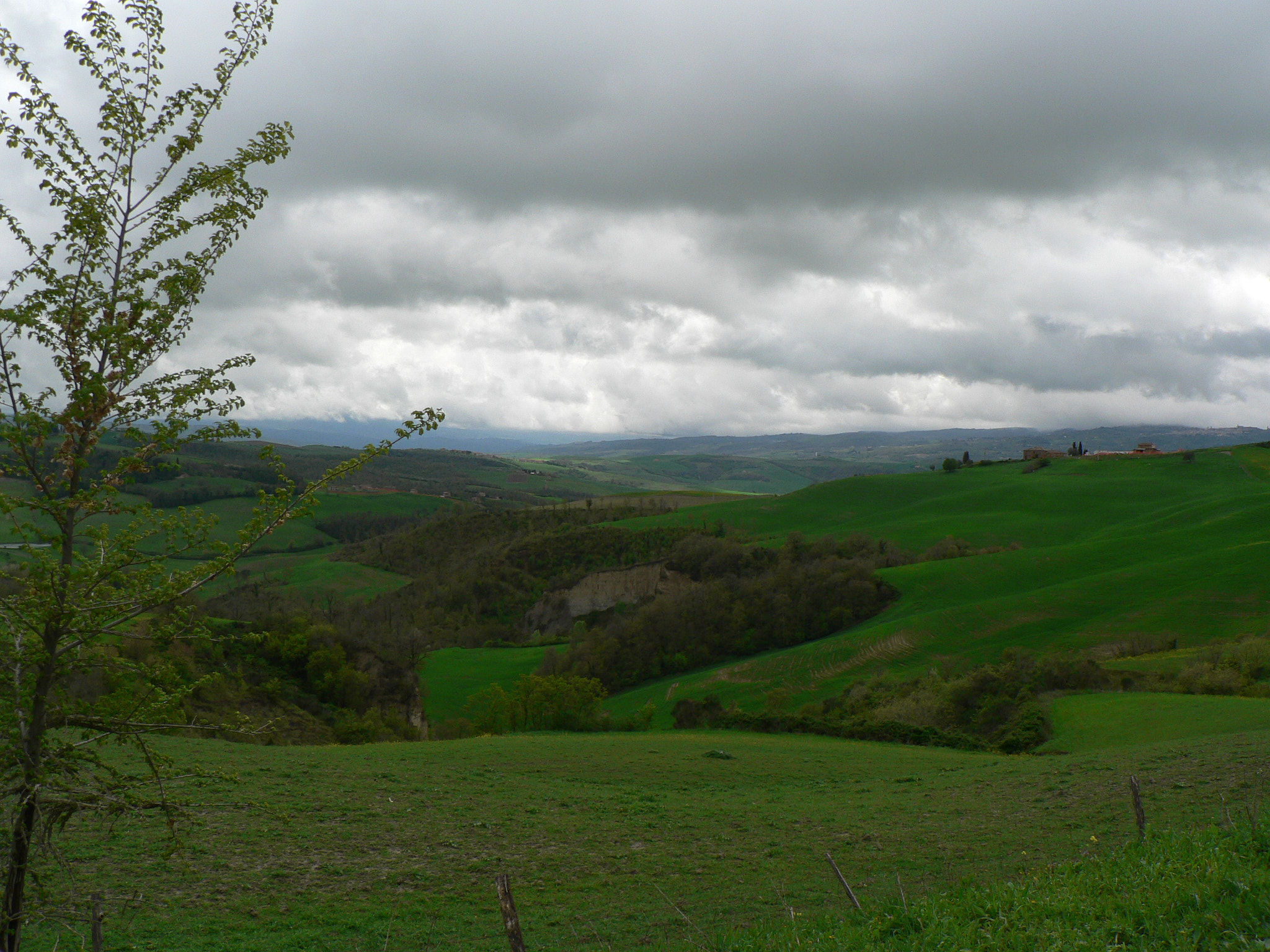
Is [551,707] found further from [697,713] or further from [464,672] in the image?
[464,672]

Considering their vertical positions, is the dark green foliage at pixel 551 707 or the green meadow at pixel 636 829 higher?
the green meadow at pixel 636 829

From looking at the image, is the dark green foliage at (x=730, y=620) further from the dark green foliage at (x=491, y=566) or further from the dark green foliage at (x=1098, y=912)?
the dark green foliage at (x=1098, y=912)

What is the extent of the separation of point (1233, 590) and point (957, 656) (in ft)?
84.3

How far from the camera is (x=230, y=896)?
16.7 metres

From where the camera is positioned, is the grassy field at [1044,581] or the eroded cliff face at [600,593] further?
the eroded cliff face at [600,593]

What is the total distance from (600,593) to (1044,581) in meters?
63.9

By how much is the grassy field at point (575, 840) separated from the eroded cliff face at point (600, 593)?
81.9 m

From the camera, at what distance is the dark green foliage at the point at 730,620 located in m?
84.2

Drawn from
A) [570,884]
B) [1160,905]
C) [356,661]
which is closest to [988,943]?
[1160,905]

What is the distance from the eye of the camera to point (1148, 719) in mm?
40688

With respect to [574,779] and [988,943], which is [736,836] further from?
[988,943]

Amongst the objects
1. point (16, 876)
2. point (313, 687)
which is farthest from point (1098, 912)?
point (313, 687)

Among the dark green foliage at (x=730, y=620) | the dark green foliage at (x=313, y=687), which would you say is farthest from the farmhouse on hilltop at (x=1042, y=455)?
the dark green foliage at (x=313, y=687)

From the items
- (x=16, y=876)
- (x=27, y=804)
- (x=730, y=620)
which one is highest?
(x=27, y=804)
